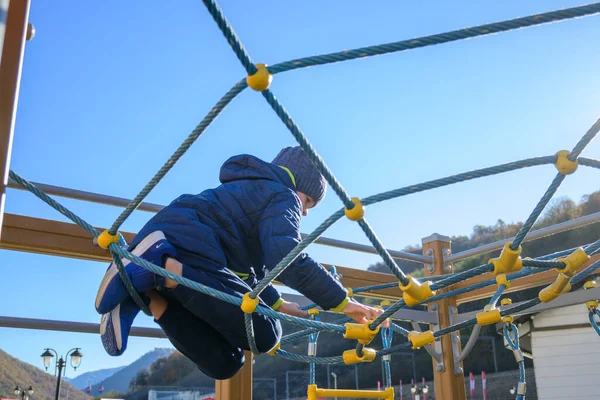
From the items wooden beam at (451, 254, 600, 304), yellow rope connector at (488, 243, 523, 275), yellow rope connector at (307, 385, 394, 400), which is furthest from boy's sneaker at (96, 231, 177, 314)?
wooden beam at (451, 254, 600, 304)

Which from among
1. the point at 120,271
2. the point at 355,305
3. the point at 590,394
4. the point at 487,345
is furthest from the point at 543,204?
the point at 487,345

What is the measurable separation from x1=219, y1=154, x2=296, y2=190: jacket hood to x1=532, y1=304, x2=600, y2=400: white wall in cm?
756

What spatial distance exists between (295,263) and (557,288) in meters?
0.73

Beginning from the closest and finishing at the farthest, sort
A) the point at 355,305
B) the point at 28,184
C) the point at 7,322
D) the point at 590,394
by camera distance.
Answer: the point at 28,184 → the point at 355,305 → the point at 7,322 → the point at 590,394

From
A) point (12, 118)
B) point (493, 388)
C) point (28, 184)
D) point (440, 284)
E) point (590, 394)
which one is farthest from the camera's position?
point (493, 388)

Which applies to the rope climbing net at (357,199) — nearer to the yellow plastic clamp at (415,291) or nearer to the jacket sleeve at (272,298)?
the yellow plastic clamp at (415,291)

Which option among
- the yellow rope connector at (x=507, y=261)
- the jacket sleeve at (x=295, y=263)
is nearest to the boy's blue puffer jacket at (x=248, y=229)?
the jacket sleeve at (x=295, y=263)

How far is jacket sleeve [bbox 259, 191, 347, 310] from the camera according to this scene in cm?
138

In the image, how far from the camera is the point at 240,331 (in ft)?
4.63

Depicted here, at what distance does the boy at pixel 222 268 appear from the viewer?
133cm

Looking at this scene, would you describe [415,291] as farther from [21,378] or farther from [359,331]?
[21,378]

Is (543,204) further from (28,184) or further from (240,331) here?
(28,184)

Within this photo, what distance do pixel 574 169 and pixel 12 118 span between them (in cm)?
100

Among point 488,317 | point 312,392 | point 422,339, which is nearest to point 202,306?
point 422,339
